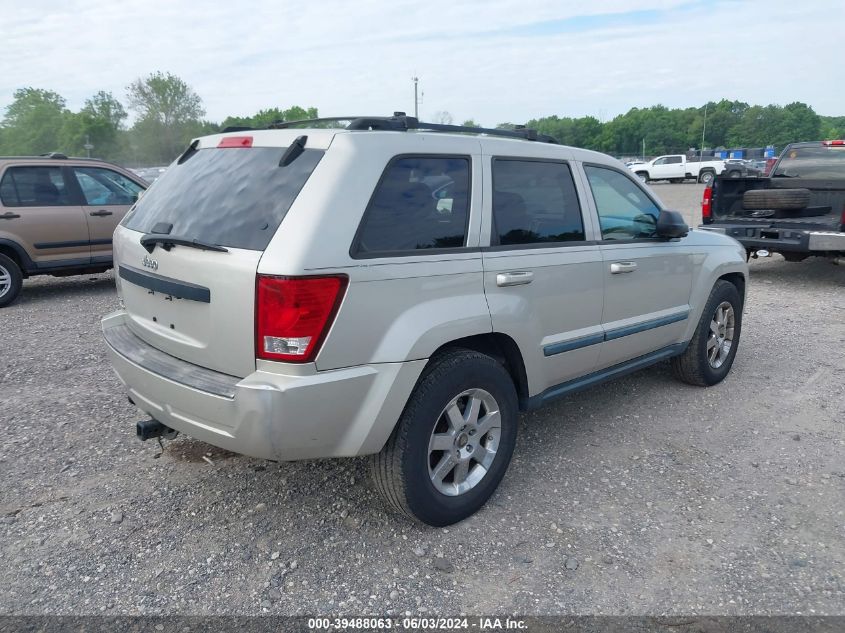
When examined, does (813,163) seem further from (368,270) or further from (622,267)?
(368,270)

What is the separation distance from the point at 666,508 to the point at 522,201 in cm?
173

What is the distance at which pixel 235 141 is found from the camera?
3109mm

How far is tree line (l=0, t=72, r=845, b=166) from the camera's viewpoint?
3201 inches

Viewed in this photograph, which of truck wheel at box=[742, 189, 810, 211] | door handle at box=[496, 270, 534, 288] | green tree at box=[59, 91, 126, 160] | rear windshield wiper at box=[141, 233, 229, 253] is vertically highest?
green tree at box=[59, 91, 126, 160]

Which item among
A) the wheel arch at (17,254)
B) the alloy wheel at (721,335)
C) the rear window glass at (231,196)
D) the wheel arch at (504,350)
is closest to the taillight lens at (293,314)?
the rear window glass at (231,196)

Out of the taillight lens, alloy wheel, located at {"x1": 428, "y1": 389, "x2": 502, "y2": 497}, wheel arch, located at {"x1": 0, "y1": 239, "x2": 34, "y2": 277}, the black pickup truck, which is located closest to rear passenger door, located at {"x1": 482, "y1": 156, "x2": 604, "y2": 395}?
alloy wheel, located at {"x1": 428, "y1": 389, "x2": 502, "y2": 497}

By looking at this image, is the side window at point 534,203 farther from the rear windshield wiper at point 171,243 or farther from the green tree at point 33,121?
the green tree at point 33,121

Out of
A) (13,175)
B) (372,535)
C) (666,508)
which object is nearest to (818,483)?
(666,508)

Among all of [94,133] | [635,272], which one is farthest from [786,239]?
[94,133]

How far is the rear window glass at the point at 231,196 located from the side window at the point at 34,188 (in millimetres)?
5837

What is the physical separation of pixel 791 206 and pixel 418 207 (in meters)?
7.59

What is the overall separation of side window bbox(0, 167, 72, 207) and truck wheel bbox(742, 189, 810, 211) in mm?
9197

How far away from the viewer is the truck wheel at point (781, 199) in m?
8.57

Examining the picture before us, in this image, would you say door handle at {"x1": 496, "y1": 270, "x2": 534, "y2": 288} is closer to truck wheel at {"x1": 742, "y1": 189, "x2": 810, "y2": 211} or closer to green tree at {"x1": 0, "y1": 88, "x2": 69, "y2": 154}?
truck wheel at {"x1": 742, "y1": 189, "x2": 810, "y2": 211}
